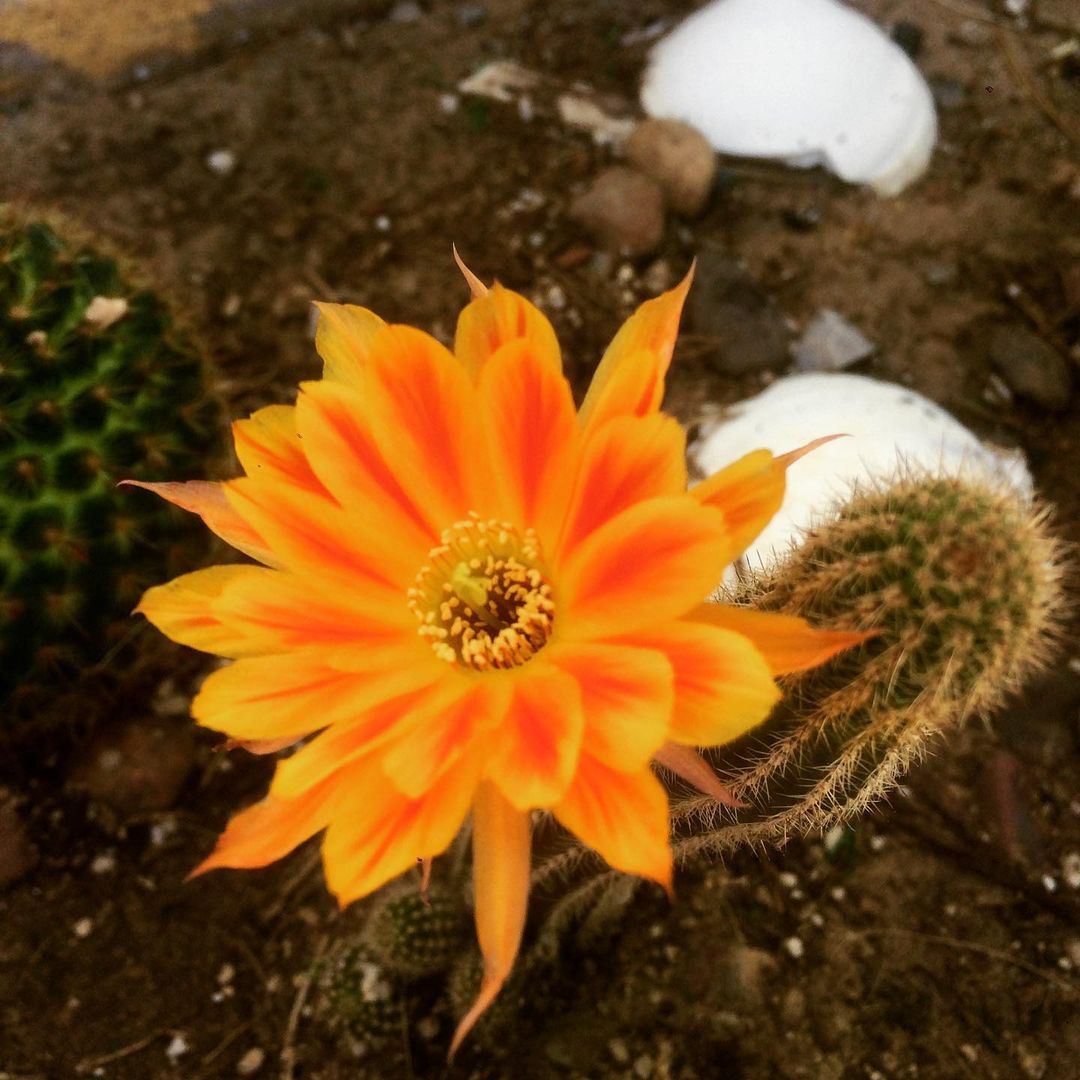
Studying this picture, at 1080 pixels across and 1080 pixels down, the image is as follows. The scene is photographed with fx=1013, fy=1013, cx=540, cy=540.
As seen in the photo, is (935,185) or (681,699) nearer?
(681,699)

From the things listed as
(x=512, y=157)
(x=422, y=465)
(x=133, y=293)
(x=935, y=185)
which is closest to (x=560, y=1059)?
(x=422, y=465)

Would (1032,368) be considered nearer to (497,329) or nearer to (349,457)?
(497,329)

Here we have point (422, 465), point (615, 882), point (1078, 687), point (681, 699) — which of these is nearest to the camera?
point (681, 699)

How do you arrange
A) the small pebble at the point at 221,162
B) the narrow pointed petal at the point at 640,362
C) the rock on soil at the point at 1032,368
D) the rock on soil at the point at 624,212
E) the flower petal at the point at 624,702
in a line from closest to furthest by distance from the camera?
the flower petal at the point at 624,702 < the narrow pointed petal at the point at 640,362 < the rock on soil at the point at 1032,368 < the rock on soil at the point at 624,212 < the small pebble at the point at 221,162

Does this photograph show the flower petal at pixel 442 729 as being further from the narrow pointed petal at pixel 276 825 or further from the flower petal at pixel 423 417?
Result: the flower petal at pixel 423 417

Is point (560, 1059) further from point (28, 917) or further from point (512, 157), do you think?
point (512, 157)

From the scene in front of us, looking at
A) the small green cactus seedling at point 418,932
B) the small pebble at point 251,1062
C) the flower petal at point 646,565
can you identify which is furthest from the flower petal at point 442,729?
the small pebble at point 251,1062

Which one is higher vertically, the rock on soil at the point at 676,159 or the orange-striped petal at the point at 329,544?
the orange-striped petal at the point at 329,544
